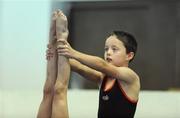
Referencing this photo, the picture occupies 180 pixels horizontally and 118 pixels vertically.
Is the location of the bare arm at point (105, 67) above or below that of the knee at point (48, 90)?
above

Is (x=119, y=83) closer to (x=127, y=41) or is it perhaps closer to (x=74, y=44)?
(x=127, y=41)

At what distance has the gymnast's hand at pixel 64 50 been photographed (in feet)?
3.78

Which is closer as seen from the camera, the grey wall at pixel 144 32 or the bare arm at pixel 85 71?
the bare arm at pixel 85 71

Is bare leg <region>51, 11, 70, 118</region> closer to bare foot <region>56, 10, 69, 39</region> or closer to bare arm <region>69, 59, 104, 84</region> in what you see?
bare foot <region>56, 10, 69, 39</region>

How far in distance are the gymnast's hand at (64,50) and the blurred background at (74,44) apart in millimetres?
782

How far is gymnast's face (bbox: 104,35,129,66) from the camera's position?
1.24 metres

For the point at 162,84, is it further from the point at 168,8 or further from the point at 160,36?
the point at 168,8

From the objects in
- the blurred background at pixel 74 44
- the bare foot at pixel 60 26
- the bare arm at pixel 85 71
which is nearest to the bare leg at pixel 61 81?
the bare foot at pixel 60 26

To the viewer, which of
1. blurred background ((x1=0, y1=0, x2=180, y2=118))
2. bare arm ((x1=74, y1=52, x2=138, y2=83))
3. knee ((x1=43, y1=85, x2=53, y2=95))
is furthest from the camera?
blurred background ((x1=0, y1=0, x2=180, y2=118))

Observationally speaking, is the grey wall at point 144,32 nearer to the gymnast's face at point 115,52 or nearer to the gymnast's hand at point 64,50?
the gymnast's face at point 115,52

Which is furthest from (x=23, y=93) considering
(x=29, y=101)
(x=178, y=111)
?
(x=178, y=111)

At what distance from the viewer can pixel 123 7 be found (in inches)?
78.5

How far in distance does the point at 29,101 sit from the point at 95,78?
2.26 feet

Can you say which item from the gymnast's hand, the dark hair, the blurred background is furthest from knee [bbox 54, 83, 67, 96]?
the blurred background
